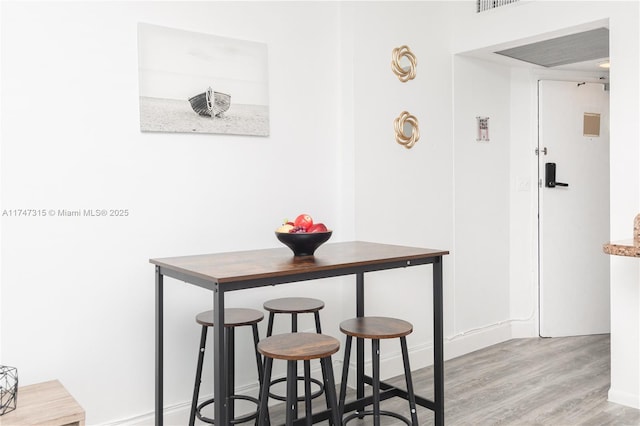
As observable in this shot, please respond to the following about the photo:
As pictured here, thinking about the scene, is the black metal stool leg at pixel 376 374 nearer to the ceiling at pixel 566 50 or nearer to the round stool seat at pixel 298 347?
the round stool seat at pixel 298 347

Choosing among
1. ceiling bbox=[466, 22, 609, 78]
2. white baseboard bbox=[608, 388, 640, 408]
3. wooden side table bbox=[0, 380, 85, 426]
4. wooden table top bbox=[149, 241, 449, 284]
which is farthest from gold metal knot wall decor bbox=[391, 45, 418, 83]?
wooden side table bbox=[0, 380, 85, 426]

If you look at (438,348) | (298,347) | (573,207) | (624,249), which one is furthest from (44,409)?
(573,207)

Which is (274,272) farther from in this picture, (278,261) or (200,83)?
(200,83)

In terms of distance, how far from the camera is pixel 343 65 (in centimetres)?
344

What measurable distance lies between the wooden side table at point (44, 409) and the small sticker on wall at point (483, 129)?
3339 millimetres


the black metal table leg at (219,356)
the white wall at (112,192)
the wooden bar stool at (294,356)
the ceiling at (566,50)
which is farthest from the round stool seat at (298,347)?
the ceiling at (566,50)

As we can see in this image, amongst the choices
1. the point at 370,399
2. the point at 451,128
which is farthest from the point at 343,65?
the point at 370,399

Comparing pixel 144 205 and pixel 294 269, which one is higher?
pixel 144 205

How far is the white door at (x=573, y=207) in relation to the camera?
4535mm

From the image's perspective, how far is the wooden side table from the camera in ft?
6.31

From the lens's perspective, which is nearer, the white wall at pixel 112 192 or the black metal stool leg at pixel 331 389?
the black metal stool leg at pixel 331 389

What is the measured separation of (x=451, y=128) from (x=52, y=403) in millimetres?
Answer: 3103

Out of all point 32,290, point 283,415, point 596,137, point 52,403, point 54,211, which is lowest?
point 283,415

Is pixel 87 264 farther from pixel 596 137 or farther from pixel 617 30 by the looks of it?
pixel 596 137
